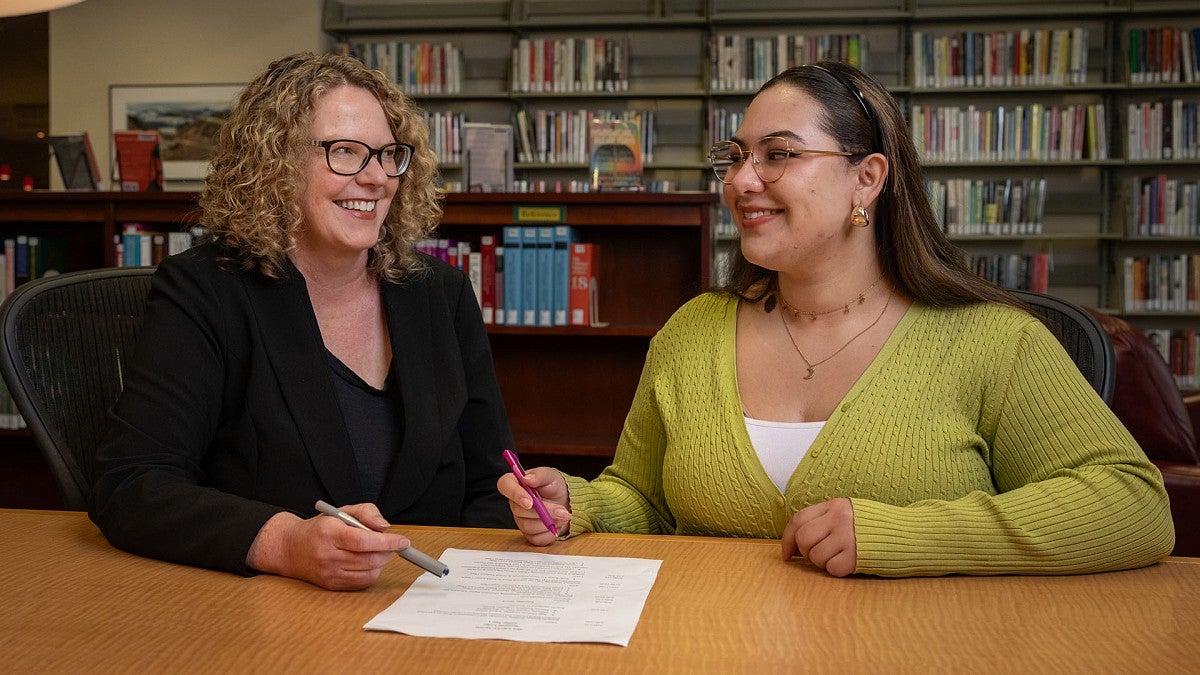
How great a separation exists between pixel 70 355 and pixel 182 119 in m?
5.12

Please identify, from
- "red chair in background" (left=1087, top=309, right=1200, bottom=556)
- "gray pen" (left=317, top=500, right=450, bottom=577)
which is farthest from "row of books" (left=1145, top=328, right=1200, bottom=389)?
"gray pen" (left=317, top=500, right=450, bottom=577)

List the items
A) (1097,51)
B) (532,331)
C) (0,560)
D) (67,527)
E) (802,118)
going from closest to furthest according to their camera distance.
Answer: (0,560), (67,527), (802,118), (532,331), (1097,51)

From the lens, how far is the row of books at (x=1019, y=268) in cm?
565

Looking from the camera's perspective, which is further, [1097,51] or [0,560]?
[1097,51]

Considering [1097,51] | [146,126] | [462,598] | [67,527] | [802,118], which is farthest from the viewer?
[146,126]

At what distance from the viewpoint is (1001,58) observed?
5.61 m

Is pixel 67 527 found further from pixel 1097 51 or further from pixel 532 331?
pixel 1097 51

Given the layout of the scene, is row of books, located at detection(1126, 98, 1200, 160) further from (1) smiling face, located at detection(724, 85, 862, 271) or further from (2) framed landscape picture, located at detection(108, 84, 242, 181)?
(2) framed landscape picture, located at detection(108, 84, 242, 181)

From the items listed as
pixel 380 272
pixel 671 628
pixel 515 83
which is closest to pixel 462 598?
pixel 671 628

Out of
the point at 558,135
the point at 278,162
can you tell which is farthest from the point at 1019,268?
the point at 278,162

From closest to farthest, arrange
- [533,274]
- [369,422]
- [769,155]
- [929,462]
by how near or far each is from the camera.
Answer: [929,462], [769,155], [369,422], [533,274]

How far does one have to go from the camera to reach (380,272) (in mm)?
1737

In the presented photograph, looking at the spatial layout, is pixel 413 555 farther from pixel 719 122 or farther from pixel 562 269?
pixel 719 122

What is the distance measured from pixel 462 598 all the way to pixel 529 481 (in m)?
0.25
